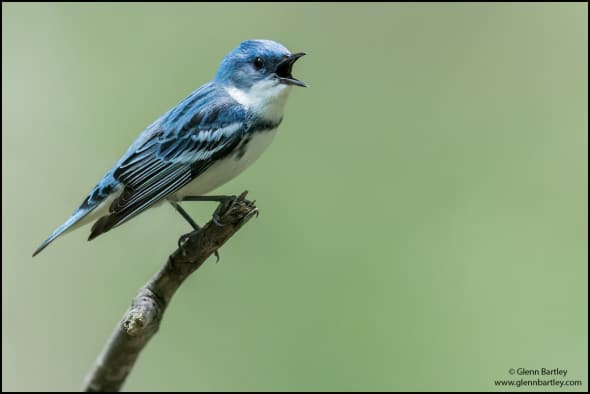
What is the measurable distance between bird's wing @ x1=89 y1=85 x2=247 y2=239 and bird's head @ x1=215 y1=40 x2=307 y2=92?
15 cm

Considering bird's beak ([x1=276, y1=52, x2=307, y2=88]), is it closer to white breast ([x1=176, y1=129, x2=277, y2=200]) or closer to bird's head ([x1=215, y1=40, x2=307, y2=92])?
bird's head ([x1=215, y1=40, x2=307, y2=92])

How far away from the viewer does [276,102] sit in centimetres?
467

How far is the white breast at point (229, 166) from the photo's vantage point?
15.2 feet

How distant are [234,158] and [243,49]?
685 millimetres

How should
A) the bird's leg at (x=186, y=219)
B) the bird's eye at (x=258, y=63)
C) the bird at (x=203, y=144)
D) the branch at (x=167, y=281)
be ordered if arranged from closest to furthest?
1. the branch at (x=167, y=281)
2. the bird's leg at (x=186, y=219)
3. the bird at (x=203, y=144)
4. the bird's eye at (x=258, y=63)

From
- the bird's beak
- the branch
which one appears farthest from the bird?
the branch

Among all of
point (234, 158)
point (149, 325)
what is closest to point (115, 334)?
point (149, 325)

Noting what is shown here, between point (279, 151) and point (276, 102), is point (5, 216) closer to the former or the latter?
point (279, 151)

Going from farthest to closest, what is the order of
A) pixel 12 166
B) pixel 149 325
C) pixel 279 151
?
pixel 12 166 → pixel 279 151 → pixel 149 325

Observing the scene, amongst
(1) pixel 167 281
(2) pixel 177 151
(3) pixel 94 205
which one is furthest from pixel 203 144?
(1) pixel 167 281

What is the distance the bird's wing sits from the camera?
182 inches

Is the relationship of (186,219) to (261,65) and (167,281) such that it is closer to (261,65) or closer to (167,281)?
(167,281)

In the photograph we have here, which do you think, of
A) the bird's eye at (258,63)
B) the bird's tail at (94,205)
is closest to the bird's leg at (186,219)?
the bird's tail at (94,205)

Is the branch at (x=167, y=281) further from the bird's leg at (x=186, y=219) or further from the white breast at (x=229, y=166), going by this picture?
the white breast at (x=229, y=166)
